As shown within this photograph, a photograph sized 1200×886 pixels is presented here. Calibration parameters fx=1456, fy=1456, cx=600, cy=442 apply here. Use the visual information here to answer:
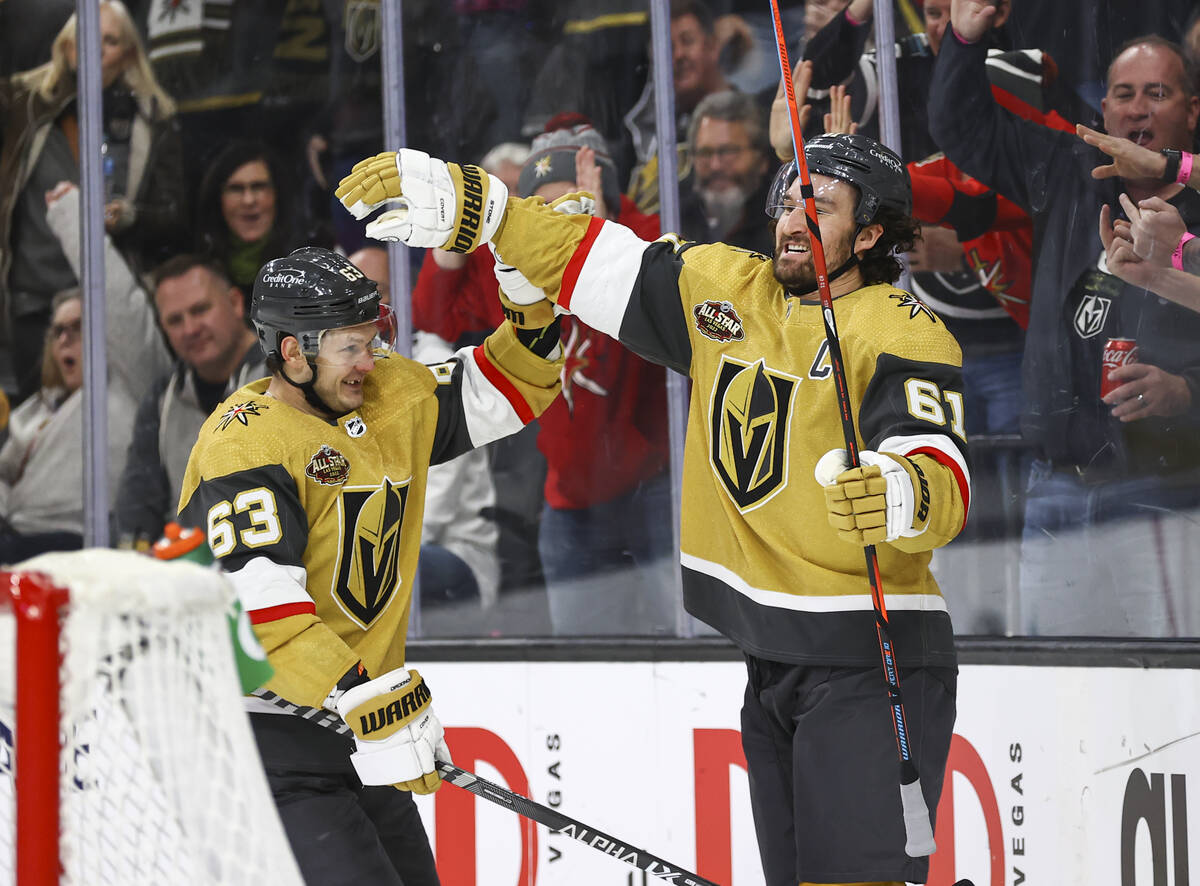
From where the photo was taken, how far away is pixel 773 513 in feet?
7.20

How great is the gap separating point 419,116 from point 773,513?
7.59 ft

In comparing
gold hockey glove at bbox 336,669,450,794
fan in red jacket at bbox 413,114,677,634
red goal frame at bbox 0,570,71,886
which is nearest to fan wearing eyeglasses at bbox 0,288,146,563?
fan in red jacket at bbox 413,114,677,634

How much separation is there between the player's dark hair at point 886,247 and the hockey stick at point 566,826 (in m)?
0.98

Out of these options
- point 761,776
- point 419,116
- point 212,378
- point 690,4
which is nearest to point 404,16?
point 419,116

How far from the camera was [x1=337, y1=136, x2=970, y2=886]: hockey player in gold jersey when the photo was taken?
2.10m

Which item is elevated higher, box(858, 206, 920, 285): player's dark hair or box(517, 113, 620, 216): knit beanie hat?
box(517, 113, 620, 216): knit beanie hat

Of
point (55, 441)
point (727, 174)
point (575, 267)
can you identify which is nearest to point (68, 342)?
point (55, 441)

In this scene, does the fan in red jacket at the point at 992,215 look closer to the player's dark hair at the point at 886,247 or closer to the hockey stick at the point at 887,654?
the player's dark hair at the point at 886,247

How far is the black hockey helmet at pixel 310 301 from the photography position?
2.34 m

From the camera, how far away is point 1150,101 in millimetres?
3064

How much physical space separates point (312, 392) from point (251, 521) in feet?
0.87

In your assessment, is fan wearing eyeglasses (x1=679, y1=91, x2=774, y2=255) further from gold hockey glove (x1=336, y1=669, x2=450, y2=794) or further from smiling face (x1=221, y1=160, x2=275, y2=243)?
gold hockey glove (x1=336, y1=669, x2=450, y2=794)

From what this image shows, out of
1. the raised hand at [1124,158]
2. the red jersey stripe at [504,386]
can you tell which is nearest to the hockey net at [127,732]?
the red jersey stripe at [504,386]

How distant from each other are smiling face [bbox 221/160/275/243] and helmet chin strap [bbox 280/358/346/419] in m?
2.17
